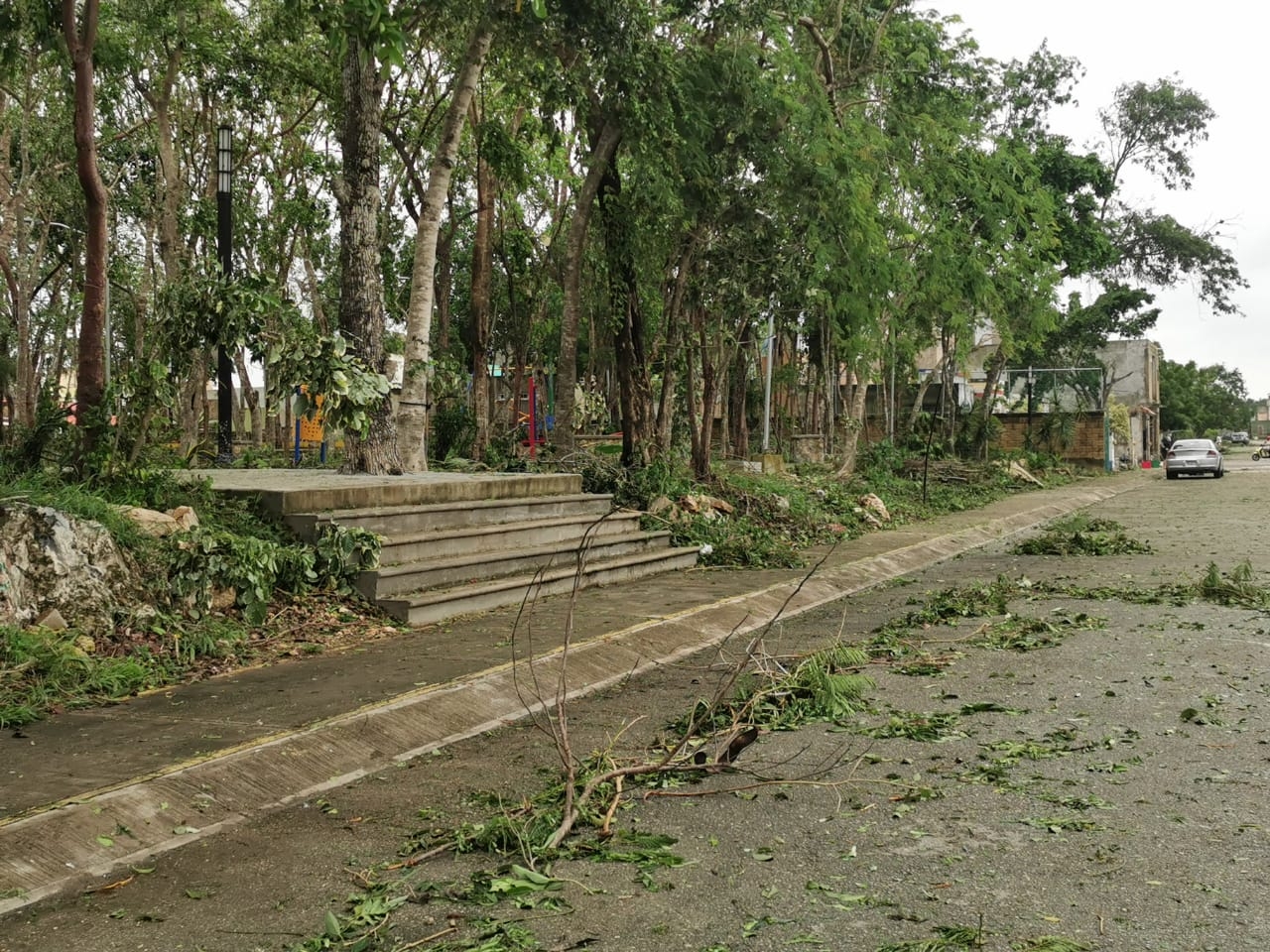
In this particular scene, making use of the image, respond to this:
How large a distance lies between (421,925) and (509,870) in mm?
455

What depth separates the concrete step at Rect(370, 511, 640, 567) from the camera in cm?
923

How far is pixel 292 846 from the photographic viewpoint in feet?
13.4

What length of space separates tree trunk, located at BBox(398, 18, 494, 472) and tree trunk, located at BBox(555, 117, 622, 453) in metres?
2.55

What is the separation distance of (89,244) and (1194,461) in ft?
127

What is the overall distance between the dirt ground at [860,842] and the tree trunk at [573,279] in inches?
337

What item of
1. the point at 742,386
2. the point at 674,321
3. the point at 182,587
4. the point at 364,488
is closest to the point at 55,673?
the point at 182,587

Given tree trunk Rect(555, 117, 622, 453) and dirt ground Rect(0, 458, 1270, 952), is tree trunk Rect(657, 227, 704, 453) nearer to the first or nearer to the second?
tree trunk Rect(555, 117, 622, 453)

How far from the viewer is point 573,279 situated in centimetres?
1466

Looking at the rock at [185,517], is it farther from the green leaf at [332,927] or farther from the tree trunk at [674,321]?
the tree trunk at [674,321]

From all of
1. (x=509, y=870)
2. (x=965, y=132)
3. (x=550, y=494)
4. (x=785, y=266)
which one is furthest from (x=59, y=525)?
(x=965, y=132)

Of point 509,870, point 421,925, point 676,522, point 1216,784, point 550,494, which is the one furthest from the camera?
point 676,522

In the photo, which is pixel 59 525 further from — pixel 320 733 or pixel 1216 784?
pixel 1216 784

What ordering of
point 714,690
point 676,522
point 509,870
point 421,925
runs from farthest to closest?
point 676,522, point 714,690, point 509,870, point 421,925

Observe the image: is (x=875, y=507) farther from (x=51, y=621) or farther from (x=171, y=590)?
(x=51, y=621)
